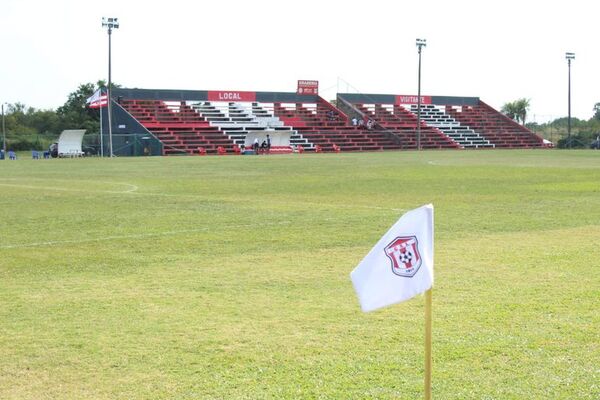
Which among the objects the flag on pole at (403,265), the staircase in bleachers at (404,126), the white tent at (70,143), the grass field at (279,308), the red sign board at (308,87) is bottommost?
the grass field at (279,308)

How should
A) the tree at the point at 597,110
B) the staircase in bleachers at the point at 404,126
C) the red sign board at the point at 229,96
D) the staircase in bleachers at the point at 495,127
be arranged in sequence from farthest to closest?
the tree at the point at 597,110 → the staircase in bleachers at the point at 495,127 → the red sign board at the point at 229,96 → the staircase in bleachers at the point at 404,126

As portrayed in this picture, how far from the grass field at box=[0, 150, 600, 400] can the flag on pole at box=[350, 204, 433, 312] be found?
4.39 feet

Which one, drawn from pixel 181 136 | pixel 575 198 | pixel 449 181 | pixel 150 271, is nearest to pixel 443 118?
pixel 181 136

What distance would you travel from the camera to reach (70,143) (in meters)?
62.8

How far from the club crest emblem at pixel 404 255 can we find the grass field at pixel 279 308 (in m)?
1.41

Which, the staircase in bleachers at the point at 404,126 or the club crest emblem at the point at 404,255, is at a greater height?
the staircase in bleachers at the point at 404,126

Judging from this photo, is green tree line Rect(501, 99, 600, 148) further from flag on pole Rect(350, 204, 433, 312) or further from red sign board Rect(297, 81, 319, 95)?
flag on pole Rect(350, 204, 433, 312)

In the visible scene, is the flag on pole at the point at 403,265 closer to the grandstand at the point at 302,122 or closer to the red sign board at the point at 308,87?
the grandstand at the point at 302,122

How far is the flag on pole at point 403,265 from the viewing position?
15.4 feet

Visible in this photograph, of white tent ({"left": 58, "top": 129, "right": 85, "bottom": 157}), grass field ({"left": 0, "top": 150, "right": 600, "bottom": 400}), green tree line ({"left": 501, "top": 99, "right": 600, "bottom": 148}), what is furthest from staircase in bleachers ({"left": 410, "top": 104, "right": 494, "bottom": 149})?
grass field ({"left": 0, "top": 150, "right": 600, "bottom": 400})

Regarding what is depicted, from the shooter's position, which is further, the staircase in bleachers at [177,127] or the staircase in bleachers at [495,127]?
the staircase in bleachers at [495,127]

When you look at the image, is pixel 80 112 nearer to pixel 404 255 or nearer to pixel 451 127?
pixel 451 127

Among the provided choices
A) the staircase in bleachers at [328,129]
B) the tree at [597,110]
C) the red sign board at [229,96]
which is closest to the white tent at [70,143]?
the staircase in bleachers at [328,129]

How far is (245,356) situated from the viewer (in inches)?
270
